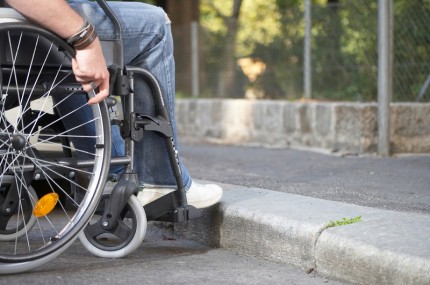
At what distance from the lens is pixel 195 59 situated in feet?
39.5

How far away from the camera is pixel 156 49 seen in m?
4.07

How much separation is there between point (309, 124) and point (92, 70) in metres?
5.47

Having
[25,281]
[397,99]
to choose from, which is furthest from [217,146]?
[25,281]

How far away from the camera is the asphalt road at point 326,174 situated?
500 cm

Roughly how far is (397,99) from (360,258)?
5149 millimetres

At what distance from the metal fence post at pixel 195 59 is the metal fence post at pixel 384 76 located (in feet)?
14.4

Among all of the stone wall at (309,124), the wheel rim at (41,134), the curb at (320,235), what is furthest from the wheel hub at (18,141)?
the stone wall at (309,124)

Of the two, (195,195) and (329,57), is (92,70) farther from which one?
(329,57)

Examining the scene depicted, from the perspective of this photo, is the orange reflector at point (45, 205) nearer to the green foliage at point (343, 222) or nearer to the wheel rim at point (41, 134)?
the wheel rim at point (41, 134)

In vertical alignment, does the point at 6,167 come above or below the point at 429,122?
above

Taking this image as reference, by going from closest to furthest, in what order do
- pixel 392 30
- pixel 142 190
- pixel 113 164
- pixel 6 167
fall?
pixel 6 167
pixel 113 164
pixel 142 190
pixel 392 30

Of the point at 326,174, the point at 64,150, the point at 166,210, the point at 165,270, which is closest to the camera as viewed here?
the point at 165,270

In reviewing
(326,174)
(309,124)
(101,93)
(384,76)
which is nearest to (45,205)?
(101,93)

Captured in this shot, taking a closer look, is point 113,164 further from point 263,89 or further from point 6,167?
point 263,89
